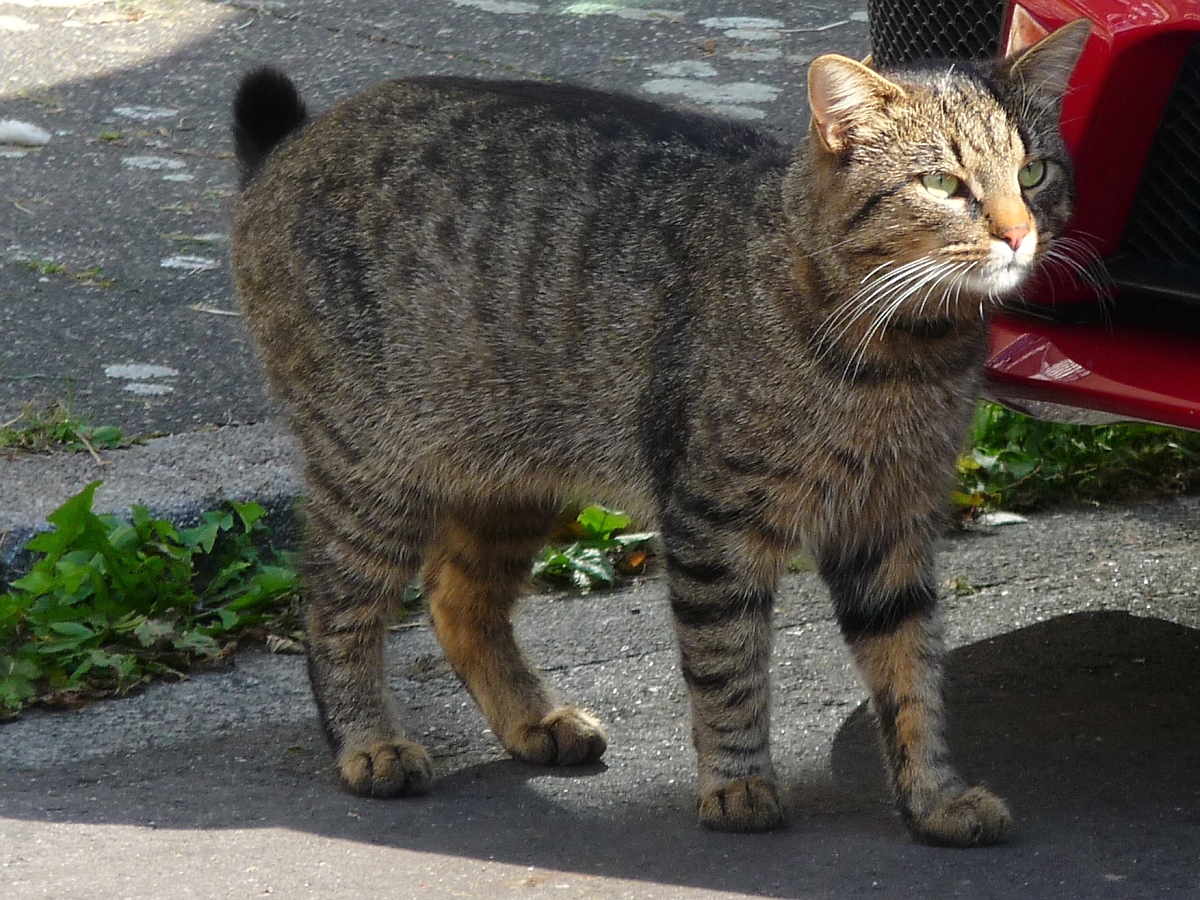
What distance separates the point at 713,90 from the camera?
657 cm

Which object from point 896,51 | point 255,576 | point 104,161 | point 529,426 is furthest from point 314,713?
point 104,161

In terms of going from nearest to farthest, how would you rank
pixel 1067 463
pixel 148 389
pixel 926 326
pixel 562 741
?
1. pixel 926 326
2. pixel 562 741
3. pixel 148 389
4. pixel 1067 463

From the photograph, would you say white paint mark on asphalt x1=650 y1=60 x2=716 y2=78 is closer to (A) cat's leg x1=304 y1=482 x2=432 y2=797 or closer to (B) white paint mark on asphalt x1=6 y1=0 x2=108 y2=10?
(B) white paint mark on asphalt x1=6 y1=0 x2=108 y2=10

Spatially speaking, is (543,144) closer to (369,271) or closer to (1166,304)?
(369,271)

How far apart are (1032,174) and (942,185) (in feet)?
0.60

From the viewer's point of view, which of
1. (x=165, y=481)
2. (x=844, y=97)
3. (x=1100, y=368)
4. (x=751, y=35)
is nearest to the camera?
(x=844, y=97)

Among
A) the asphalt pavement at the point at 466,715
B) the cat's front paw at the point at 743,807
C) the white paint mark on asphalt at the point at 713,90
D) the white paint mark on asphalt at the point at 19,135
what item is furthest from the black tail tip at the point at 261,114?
the white paint mark on asphalt at the point at 713,90

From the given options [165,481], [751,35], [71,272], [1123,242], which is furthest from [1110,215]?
[751,35]

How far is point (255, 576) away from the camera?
12.4ft

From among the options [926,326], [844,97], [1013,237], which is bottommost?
[926,326]

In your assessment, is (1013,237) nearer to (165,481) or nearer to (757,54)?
(165,481)

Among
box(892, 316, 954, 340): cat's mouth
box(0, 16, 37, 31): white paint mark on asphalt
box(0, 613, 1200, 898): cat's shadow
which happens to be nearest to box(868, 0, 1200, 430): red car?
box(892, 316, 954, 340): cat's mouth

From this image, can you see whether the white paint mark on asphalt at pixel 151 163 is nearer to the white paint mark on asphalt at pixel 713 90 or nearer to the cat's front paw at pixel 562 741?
the white paint mark on asphalt at pixel 713 90

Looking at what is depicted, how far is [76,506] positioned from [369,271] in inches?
34.1
